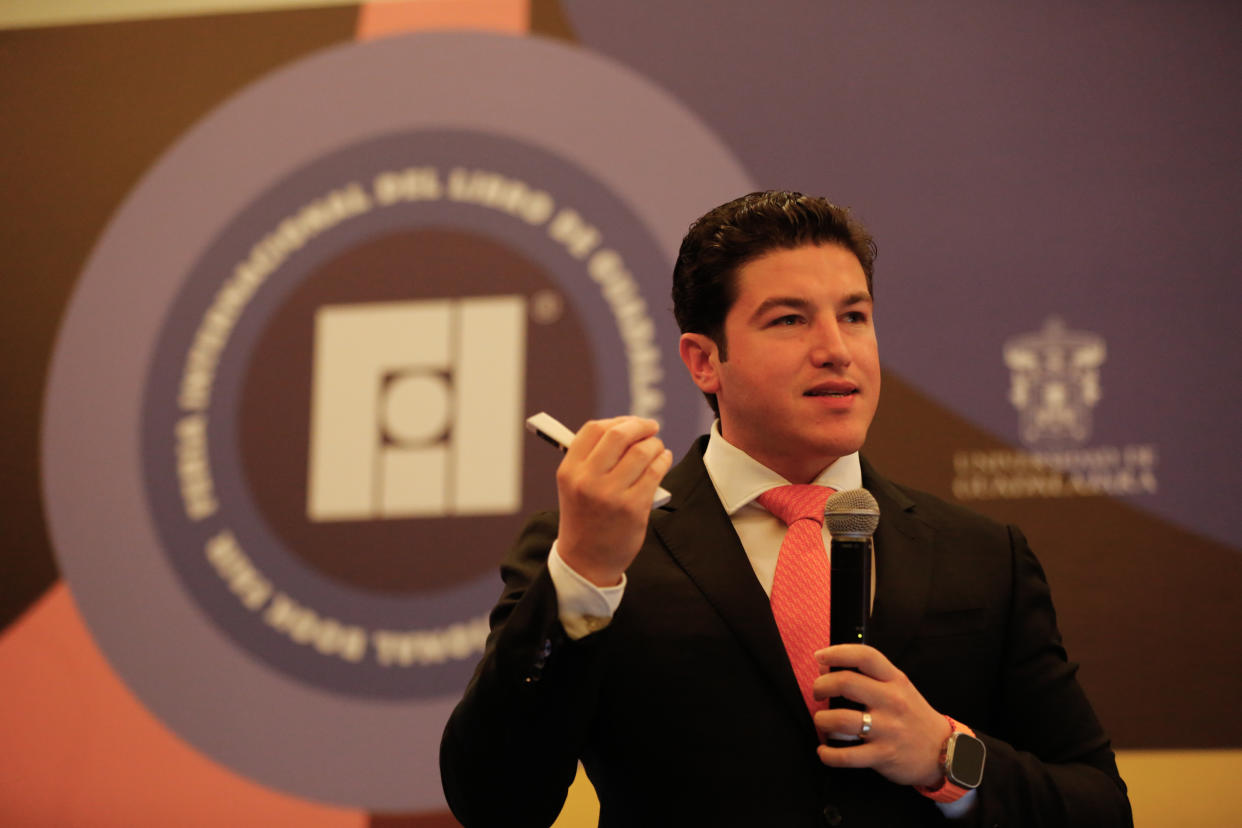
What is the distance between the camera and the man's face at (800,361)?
174cm

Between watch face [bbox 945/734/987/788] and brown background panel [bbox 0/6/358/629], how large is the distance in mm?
2664

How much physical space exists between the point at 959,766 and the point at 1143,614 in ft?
4.67

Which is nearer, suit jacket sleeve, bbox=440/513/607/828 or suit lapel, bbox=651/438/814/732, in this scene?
suit jacket sleeve, bbox=440/513/607/828

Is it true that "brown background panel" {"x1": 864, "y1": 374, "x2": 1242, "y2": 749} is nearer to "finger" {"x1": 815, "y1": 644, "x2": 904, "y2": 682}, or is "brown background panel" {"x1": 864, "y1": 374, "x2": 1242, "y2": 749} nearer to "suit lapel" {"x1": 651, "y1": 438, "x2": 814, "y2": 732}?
"suit lapel" {"x1": 651, "y1": 438, "x2": 814, "y2": 732}

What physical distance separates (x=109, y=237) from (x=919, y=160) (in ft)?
7.31

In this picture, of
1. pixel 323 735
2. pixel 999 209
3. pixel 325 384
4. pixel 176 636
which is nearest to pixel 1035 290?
pixel 999 209

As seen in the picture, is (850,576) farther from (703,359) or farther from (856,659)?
A: (703,359)

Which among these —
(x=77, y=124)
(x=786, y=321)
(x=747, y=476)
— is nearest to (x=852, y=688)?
(x=747, y=476)

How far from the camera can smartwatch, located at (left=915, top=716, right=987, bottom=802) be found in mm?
1462

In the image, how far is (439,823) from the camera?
2.87m

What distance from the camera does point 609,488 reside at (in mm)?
1375

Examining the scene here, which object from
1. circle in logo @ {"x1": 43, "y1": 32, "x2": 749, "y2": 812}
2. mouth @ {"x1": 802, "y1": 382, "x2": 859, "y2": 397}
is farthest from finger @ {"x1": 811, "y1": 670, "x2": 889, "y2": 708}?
circle in logo @ {"x1": 43, "y1": 32, "x2": 749, "y2": 812}

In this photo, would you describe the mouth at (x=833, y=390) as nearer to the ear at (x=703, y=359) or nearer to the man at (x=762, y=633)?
the man at (x=762, y=633)

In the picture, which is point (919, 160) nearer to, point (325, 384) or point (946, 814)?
point (325, 384)
